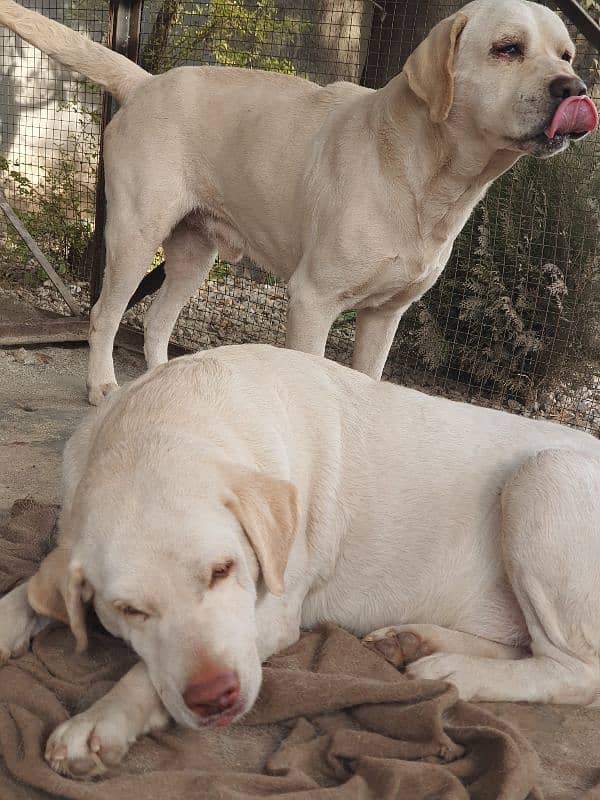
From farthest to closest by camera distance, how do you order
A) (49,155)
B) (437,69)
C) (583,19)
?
(49,155)
(583,19)
(437,69)

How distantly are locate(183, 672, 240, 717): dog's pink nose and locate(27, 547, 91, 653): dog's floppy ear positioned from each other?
1.20 ft

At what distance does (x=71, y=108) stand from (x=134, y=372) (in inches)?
132

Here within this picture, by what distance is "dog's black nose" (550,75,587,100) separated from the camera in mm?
3539

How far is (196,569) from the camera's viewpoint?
1924 millimetres

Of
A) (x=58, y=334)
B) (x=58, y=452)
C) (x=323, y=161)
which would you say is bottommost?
(x=58, y=334)

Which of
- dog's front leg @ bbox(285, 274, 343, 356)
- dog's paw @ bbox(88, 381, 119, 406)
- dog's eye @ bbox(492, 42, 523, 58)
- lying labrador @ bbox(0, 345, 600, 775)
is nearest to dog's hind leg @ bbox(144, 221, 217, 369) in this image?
dog's paw @ bbox(88, 381, 119, 406)

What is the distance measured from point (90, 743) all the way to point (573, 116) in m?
2.84

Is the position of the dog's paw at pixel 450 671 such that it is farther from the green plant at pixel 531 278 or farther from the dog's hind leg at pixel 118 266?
the green plant at pixel 531 278

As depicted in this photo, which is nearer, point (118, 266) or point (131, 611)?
point (131, 611)

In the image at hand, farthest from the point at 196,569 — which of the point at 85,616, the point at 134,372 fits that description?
the point at 134,372

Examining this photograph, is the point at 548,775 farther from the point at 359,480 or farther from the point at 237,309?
the point at 237,309

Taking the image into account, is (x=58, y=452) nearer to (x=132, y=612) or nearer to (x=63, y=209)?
(x=132, y=612)

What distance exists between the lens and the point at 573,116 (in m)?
3.56

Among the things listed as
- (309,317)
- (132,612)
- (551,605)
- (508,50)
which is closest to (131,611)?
(132,612)
